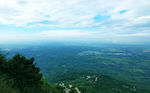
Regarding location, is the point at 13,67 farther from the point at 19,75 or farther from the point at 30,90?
Answer: the point at 30,90

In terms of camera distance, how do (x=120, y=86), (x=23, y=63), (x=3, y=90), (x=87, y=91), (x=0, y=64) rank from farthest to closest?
(x=120, y=86) → (x=87, y=91) → (x=23, y=63) → (x=0, y=64) → (x=3, y=90)

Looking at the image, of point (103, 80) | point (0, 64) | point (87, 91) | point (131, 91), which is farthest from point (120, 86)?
point (0, 64)

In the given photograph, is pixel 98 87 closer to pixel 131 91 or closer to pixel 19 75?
pixel 131 91

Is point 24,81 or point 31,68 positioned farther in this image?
point 31,68

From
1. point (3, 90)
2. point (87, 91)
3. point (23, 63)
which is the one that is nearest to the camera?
point (3, 90)

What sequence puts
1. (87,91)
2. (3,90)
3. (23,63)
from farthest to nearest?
(87,91) < (23,63) < (3,90)

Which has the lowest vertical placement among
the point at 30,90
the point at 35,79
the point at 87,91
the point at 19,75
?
the point at 87,91

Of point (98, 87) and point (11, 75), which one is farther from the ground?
point (11, 75)

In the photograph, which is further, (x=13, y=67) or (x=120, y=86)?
(x=120, y=86)

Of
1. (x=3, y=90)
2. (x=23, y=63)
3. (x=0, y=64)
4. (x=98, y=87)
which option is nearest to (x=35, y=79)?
(x=23, y=63)
